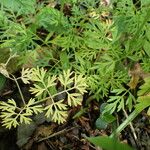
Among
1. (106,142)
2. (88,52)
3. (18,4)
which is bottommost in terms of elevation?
(106,142)

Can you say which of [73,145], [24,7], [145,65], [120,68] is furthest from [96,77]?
[24,7]

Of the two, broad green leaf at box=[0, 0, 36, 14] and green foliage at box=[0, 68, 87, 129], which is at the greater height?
broad green leaf at box=[0, 0, 36, 14]

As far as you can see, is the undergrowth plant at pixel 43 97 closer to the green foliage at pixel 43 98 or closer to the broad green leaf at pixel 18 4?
the green foliage at pixel 43 98

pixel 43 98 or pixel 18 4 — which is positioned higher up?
pixel 18 4

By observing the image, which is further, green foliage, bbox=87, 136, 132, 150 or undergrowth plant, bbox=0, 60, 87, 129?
undergrowth plant, bbox=0, 60, 87, 129

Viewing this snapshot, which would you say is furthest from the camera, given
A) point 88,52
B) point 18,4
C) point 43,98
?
point 88,52

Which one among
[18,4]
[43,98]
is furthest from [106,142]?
[18,4]

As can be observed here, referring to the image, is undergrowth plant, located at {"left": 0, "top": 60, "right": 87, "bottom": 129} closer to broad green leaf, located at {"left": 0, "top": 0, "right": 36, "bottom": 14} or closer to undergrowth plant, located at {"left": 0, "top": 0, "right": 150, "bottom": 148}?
undergrowth plant, located at {"left": 0, "top": 0, "right": 150, "bottom": 148}

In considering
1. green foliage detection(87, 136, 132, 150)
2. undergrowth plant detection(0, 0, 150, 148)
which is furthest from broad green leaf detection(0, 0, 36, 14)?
green foliage detection(87, 136, 132, 150)

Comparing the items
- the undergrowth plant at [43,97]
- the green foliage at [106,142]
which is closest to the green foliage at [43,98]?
the undergrowth plant at [43,97]

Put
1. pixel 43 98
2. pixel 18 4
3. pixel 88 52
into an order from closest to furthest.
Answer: pixel 18 4 → pixel 43 98 → pixel 88 52

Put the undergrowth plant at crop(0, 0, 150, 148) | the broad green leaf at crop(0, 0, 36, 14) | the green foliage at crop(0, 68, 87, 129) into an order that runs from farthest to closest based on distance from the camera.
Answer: the undergrowth plant at crop(0, 0, 150, 148) < the green foliage at crop(0, 68, 87, 129) < the broad green leaf at crop(0, 0, 36, 14)

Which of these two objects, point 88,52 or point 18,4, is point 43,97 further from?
point 18,4
